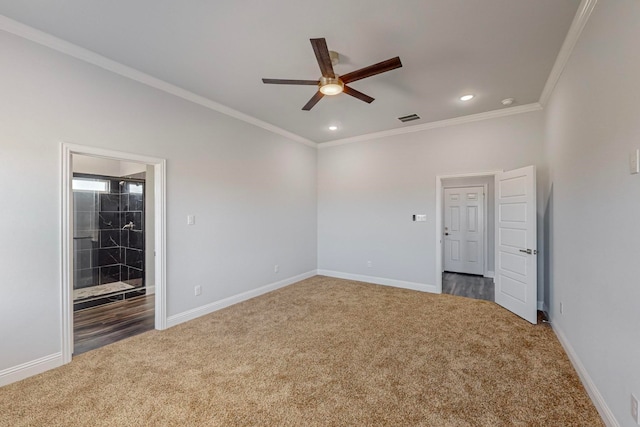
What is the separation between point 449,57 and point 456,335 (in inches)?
114

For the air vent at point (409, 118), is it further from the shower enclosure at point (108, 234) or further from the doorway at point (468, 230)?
the shower enclosure at point (108, 234)

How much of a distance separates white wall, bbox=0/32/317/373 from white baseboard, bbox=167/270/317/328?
0.22 feet

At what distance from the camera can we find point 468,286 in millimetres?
5262

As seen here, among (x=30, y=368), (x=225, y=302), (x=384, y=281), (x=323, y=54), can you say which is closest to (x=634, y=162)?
(x=323, y=54)

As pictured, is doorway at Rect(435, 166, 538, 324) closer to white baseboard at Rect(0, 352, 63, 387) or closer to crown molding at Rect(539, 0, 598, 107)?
crown molding at Rect(539, 0, 598, 107)

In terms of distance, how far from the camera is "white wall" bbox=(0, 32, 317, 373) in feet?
7.54

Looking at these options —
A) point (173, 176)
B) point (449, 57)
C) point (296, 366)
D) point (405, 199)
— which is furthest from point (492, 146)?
point (173, 176)

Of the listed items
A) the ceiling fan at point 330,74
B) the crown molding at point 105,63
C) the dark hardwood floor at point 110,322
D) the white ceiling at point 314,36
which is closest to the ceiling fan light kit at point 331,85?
the ceiling fan at point 330,74

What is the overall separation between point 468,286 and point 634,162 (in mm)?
4265

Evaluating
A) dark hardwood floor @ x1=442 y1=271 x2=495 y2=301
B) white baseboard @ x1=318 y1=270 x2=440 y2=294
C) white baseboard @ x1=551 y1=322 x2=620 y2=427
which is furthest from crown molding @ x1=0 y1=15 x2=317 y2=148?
white baseboard @ x1=551 y1=322 x2=620 y2=427

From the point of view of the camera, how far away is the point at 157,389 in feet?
7.11

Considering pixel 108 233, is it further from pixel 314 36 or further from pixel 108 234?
pixel 314 36

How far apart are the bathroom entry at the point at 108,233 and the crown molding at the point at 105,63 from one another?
6.81 ft

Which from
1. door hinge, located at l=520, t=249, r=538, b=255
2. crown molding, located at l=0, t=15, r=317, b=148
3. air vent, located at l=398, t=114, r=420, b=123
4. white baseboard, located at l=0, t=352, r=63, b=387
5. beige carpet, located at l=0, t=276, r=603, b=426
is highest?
air vent, located at l=398, t=114, r=420, b=123
